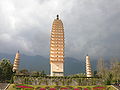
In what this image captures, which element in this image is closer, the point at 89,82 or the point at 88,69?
the point at 89,82

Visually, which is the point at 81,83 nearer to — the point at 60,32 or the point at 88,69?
the point at 88,69

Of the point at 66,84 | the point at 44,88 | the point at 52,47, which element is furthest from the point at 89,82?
the point at 52,47

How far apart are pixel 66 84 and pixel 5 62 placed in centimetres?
2220

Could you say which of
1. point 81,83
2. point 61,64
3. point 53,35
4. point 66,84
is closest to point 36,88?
point 66,84

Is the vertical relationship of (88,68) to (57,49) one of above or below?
below

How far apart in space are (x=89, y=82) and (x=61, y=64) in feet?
56.7

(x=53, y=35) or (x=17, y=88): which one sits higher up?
(x=53, y=35)

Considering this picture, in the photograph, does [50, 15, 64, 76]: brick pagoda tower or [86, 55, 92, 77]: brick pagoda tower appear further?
[86, 55, 92, 77]: brick pagoda tower

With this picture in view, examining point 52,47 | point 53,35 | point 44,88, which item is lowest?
point 44,88

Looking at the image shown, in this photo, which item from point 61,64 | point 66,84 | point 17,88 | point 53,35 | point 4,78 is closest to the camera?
point 17,88

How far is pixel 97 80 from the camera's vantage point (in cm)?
4797

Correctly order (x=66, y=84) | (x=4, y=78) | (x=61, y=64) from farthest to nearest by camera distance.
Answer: (x=61, y=64) → (x=4, y=78) → (x=66, y=84)

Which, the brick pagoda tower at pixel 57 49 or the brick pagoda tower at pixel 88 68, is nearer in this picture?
the brick pagoda tower at pixel 57 49

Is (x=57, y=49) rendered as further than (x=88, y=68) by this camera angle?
No
